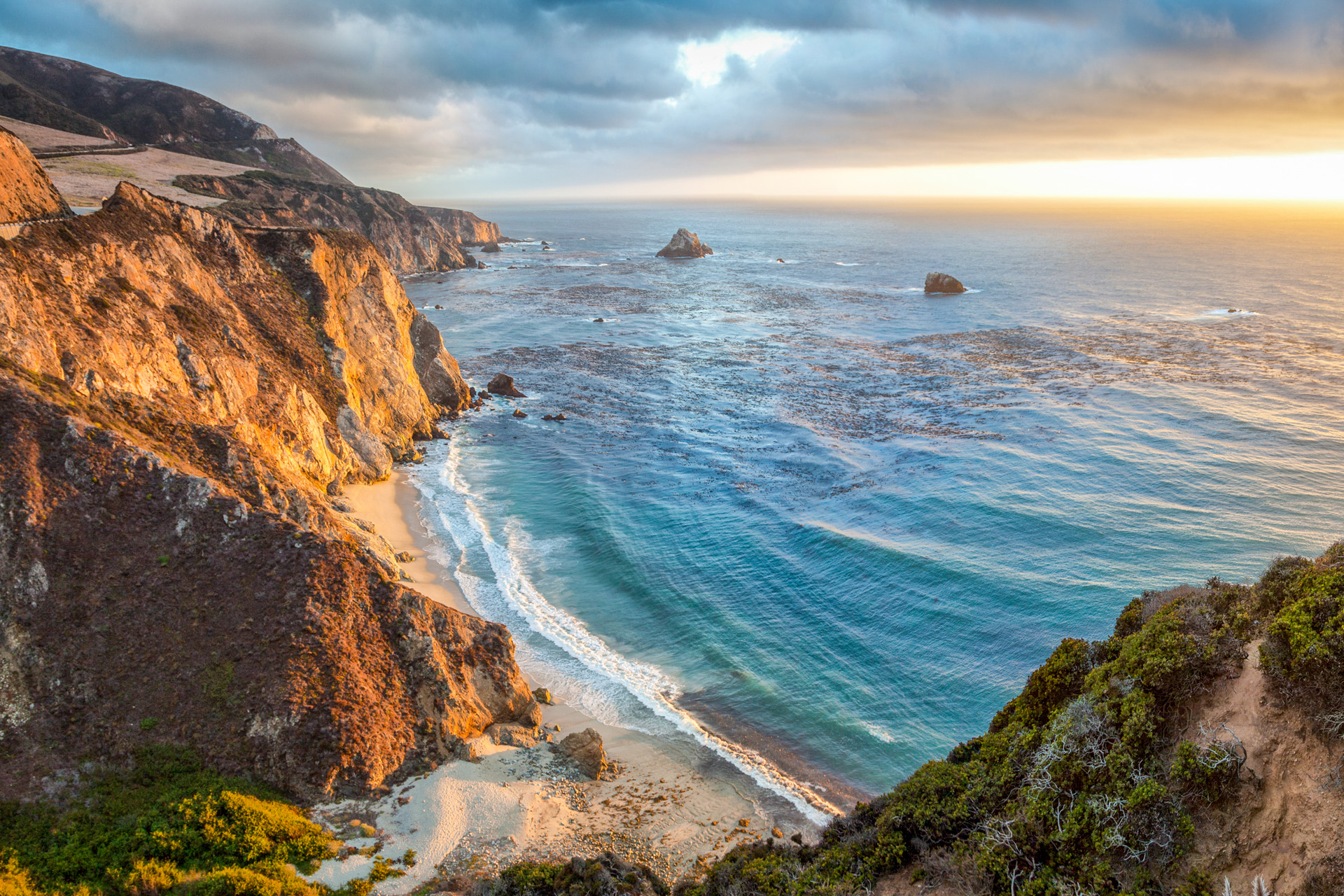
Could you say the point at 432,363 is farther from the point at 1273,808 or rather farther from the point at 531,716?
the point at 1273,808

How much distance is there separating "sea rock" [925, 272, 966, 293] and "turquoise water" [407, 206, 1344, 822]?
26870 millimetres

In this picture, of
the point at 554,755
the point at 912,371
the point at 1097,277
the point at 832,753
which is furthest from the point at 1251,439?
the point at 1097,277

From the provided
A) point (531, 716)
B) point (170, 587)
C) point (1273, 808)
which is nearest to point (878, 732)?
point (531, 716)

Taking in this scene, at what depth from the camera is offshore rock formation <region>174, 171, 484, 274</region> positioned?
80.2 meters

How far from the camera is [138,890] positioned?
1395cm

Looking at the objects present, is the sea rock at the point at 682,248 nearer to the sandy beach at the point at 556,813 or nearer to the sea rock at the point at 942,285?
the sea rock at the point at 942,285

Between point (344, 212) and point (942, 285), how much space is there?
11069 centimetres

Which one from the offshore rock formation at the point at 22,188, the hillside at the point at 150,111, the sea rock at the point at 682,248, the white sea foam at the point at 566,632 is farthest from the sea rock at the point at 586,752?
the sea rock at the point at 682,248

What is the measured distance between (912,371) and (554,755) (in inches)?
2434

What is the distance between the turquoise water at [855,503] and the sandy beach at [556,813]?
4.68 feet

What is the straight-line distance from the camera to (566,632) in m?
30.7

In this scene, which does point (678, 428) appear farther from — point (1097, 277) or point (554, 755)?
point (1097, 277)

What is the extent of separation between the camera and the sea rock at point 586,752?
70.9ft

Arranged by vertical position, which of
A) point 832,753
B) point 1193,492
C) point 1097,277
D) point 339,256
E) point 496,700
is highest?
point 1097,277
